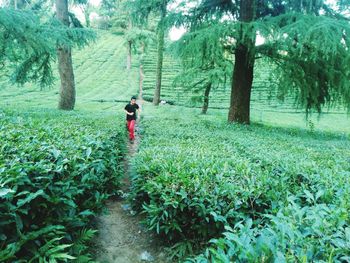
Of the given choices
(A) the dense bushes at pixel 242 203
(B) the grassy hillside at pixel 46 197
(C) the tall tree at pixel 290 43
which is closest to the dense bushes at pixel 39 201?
(B) the grassy hillside at pixel 46 197

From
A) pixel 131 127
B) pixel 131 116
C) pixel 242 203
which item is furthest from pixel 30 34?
pixel 242 203

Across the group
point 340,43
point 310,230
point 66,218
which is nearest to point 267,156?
point 310,230

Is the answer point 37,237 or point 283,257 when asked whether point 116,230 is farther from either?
point 283,257

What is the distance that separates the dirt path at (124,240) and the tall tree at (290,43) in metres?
→ 5.95

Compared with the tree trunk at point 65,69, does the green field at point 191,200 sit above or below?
below

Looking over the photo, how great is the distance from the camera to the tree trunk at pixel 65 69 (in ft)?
41.2

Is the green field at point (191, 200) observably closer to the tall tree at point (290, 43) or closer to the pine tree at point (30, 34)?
the tall tree at point (290, 43)

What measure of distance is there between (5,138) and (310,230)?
323cm

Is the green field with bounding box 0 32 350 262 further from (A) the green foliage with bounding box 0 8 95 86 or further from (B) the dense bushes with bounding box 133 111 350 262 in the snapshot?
(A) the green foliage with bounding box 0 8 95 86

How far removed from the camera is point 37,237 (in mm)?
2176

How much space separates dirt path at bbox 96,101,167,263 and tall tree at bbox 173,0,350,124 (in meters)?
5.95

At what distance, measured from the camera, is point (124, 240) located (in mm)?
3469

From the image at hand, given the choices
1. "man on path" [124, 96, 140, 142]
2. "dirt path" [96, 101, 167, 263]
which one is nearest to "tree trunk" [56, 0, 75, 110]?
"man on path" [124, 96, 140, 142]

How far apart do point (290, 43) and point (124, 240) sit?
689 cm
